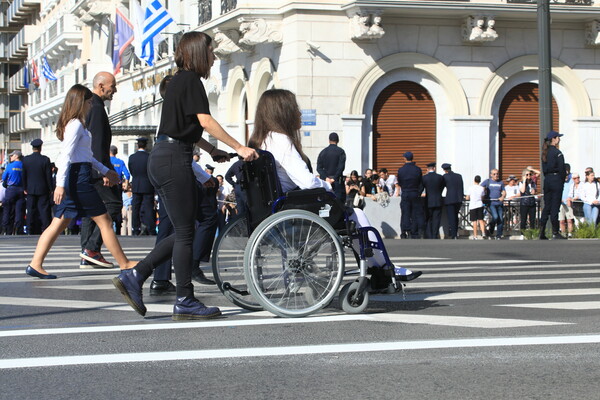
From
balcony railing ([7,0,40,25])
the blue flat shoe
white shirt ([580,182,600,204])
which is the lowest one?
the blue flat shoe

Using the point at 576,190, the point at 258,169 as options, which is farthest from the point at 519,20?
the point at 258,169

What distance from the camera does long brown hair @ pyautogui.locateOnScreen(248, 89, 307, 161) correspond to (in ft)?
24.9

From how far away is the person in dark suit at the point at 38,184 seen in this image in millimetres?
21203

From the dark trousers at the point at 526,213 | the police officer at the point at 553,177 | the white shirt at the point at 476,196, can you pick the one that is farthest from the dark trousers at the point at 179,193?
the dark trousers at the point at 526,213

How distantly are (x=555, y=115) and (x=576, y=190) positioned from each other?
4.20 meters

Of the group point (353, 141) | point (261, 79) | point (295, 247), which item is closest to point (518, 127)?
point (353, 141)

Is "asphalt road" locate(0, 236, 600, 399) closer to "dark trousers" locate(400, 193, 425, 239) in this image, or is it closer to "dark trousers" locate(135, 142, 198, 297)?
"dark trousers" locate(135, 142, 198, 297)

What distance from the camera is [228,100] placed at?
1228 inches

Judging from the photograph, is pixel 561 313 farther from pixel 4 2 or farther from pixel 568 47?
pixel 4 2

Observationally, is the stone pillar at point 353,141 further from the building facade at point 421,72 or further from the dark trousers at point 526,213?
the dark trousers at point 526,213

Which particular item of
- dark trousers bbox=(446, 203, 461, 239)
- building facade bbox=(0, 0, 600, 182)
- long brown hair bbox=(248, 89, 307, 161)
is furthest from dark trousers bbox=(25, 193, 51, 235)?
long brown hair bbox=(248, 89, 307, 161)

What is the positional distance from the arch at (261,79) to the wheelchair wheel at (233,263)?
20.6 metres

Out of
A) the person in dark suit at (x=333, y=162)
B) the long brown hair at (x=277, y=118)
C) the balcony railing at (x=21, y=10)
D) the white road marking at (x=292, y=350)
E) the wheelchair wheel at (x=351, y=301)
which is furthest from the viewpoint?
the balcony railing at (x=21, y=10)

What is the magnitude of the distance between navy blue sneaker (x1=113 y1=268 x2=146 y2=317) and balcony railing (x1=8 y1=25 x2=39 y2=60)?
7090 cm
